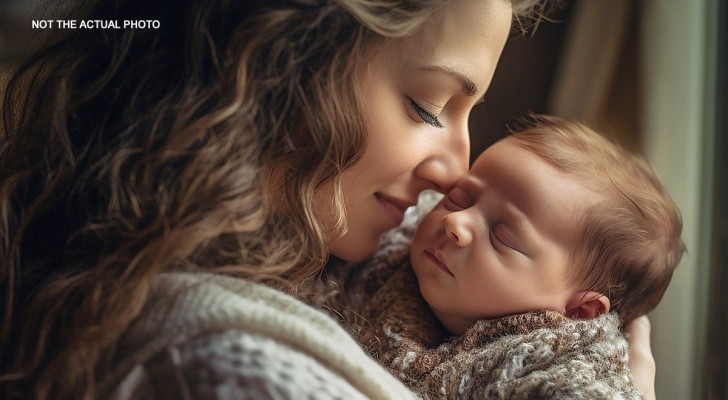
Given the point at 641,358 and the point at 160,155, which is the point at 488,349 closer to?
the point at 641,358

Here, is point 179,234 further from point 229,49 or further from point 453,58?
point 453,58

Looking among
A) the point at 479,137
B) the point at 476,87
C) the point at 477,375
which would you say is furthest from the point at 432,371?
the point at 479,137

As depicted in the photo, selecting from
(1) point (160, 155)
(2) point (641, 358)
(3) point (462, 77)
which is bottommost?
(2) point (641, 358)

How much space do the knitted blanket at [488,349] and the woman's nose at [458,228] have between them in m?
0.11

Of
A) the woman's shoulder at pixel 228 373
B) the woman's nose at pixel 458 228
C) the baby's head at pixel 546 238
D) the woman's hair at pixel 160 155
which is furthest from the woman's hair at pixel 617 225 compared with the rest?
the woman's shoulder at pixel 228 373

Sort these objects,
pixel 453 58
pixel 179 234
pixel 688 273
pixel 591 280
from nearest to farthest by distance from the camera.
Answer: pixel 179 234
pixel 453 58
pixel 591 280
pixel 688 273

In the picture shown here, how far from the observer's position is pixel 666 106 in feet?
3.74

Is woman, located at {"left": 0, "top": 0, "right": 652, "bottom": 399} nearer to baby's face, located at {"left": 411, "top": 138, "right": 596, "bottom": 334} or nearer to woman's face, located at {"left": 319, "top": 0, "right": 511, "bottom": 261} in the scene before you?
woman's face, located at {"left": 319, "top": 0, "right": 511, "bottom": 261}

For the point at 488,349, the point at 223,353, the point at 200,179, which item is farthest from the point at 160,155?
the point at 488,349

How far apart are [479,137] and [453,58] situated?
0.38 m

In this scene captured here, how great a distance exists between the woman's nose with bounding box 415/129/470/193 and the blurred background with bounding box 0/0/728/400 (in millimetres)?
173

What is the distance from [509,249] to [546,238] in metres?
0.05

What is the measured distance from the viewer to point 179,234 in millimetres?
652

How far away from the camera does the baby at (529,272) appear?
805mm
